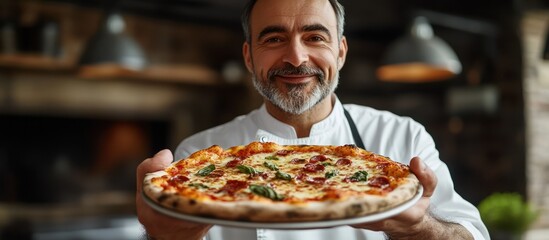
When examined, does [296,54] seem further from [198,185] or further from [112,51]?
[112,51]

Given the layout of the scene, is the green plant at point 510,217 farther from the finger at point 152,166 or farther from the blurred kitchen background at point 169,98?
the finger at point 152,166

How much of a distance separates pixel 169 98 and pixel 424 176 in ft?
20.3

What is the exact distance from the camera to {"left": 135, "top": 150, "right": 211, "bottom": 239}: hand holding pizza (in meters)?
1.49

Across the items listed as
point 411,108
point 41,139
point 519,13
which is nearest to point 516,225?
point 519,13

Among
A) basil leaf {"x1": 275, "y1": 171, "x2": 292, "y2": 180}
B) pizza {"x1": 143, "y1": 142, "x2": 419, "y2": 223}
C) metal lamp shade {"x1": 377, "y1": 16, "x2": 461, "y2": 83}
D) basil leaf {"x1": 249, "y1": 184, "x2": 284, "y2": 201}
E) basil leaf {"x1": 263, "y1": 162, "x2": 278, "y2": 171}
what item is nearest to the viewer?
pizza {"x1": 143, "y1": 142, "x2": 419, "y2": 223}

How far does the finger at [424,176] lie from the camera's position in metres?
1.56

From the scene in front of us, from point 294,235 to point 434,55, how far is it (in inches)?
106

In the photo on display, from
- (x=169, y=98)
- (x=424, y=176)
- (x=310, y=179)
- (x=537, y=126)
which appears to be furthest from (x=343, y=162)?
(x=169, y=98)

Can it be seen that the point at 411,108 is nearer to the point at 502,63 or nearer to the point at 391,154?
the point at 502,63

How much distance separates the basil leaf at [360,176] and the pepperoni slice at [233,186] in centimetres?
30

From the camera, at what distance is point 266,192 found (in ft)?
4.69

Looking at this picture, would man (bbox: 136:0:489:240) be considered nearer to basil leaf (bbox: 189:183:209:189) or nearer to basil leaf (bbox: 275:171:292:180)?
basil leaf (bbox: 189:183:209:189)

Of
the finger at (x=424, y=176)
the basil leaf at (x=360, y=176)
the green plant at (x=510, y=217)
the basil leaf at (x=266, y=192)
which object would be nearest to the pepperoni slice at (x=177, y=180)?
the basil leaf at (x=266, y=192)

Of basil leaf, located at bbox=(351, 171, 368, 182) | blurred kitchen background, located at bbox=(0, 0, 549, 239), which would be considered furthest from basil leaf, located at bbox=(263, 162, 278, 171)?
blurred kitchen background, located at bbox=(0, 0, 549, 239)
